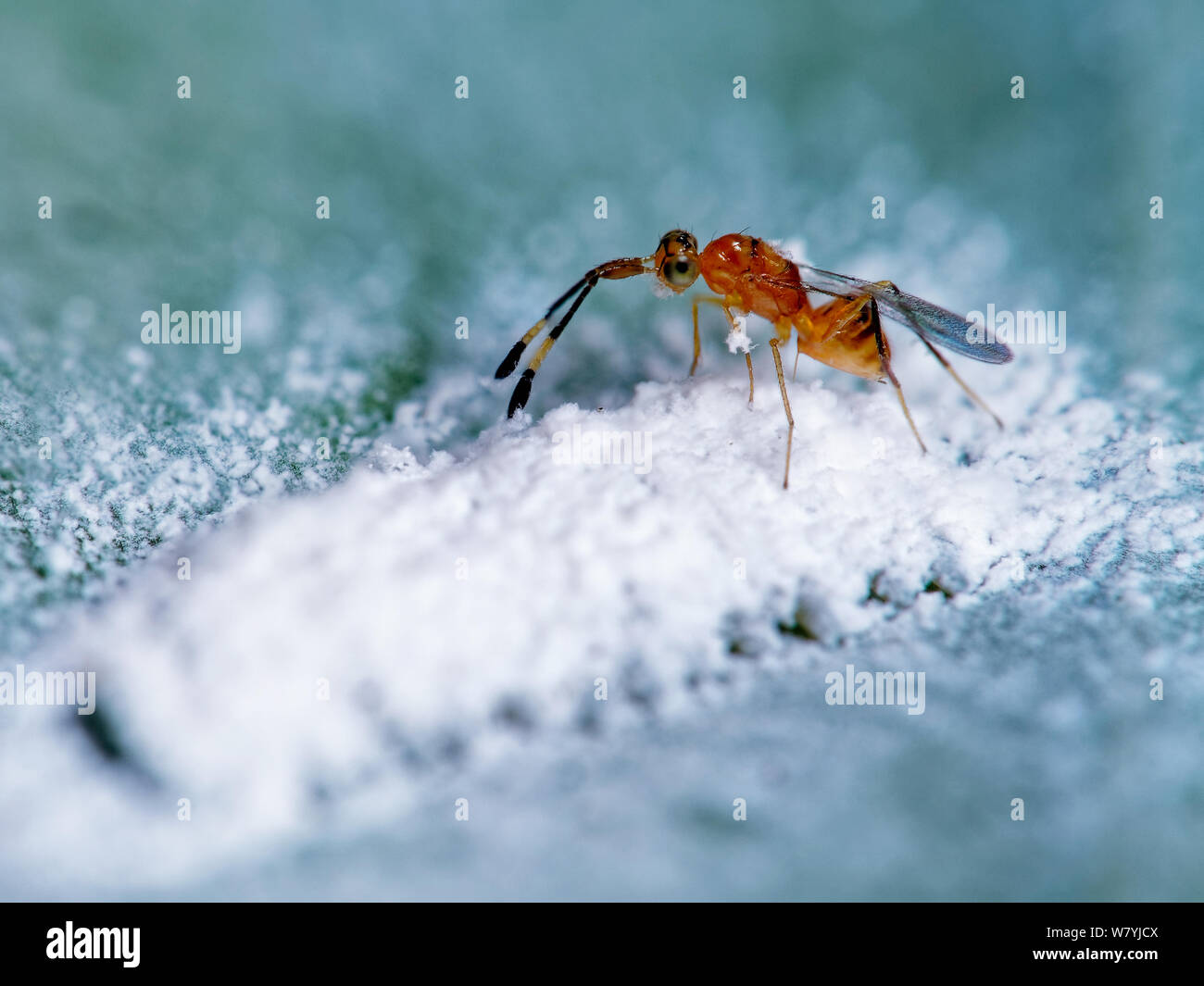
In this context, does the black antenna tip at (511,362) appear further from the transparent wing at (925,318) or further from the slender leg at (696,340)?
the transparent wing at (925,318)

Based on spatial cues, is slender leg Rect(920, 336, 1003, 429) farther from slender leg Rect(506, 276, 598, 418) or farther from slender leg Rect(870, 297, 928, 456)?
slender leg Rect(506, 276, 598, 418)

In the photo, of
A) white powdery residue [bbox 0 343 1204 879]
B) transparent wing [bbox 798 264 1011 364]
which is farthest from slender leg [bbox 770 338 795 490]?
transparent wing [bbox 798 264 1011 364]

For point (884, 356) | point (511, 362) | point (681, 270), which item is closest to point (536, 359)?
point (511, 362)

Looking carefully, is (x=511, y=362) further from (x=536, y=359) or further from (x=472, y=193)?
(x=472, y=193)

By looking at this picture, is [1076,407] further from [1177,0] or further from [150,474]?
[150,474]

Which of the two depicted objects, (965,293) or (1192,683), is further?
(965,293)

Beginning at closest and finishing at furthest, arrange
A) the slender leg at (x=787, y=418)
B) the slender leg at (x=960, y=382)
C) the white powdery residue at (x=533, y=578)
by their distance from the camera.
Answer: the white powdery residue at (x=533, y=578) → the slender leg at (x=787, y=418) → the slender leg at (x=960, y=382)

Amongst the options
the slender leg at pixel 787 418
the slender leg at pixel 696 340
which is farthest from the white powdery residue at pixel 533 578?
the slender leg at pixel 696 340

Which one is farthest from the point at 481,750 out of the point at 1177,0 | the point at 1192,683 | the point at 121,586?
the point at 1177,0
